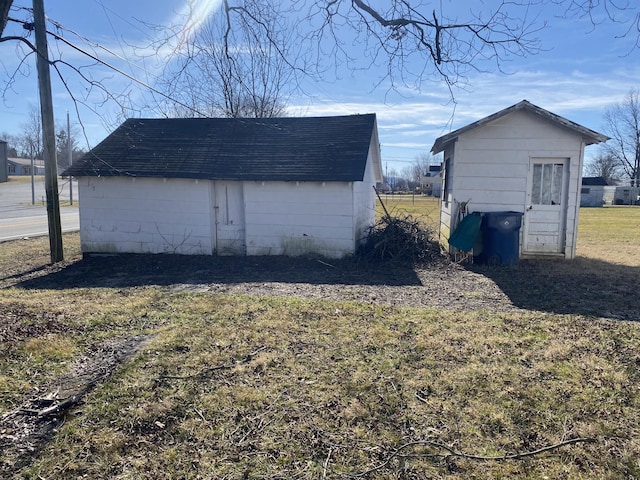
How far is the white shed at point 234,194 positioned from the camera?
416 inches

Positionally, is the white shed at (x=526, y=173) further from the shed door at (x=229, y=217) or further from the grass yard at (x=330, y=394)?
the shed door at (x=229, y=217)

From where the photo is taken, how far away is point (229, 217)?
36.8 ft

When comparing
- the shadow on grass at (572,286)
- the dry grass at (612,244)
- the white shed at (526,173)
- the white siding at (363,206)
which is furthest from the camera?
the white siding at (363,206)

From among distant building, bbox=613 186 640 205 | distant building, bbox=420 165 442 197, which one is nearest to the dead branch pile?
distant building, bbox=613 186 640 205

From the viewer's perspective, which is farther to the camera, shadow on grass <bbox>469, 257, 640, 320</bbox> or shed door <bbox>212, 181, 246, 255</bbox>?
shed door <bbox>212, 181, 246, 255</bbox>

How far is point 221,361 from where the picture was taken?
421 centimetres

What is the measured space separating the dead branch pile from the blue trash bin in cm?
128

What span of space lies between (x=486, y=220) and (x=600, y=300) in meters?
3.26

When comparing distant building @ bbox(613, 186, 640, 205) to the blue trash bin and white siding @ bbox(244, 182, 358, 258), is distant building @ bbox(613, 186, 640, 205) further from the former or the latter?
white siding @ bbox(244, 182, 358, 258)

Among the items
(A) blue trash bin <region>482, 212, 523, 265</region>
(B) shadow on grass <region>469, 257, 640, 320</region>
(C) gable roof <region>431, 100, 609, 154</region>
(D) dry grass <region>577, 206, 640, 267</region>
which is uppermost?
(C) gable roof <region>431, 100, 609, 154</region>

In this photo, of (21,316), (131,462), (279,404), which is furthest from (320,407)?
(21,316)

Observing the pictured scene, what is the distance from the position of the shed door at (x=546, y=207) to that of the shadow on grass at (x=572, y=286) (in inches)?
16.7

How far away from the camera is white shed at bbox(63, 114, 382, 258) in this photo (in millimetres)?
10555

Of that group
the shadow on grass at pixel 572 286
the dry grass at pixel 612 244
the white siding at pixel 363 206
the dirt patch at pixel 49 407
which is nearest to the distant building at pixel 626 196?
the dry grass at pixel 612 244
